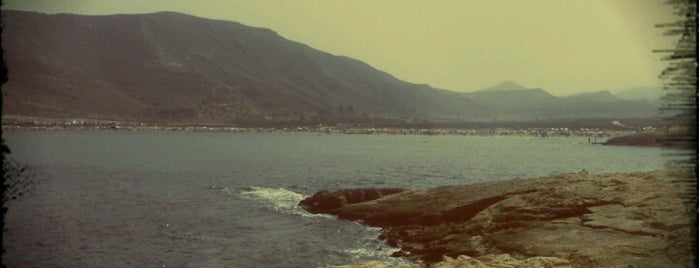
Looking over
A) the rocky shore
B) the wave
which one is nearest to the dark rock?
the rocky shore

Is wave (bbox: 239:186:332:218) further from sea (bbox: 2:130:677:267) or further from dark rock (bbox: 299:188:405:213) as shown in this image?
dark rock (bbox: 299:188:405:213)

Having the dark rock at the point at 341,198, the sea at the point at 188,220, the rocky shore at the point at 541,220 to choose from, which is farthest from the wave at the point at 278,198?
the rocky shore at the point at 541,220

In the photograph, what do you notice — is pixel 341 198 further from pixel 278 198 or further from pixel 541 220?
pixel 541 220

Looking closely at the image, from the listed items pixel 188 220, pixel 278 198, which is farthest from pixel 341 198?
pixel 188 220

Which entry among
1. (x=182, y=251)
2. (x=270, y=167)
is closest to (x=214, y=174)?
(x=270, y=167)

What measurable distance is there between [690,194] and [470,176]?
7032 centimetres

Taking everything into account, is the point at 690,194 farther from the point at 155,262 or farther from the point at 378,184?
the point at 378,184

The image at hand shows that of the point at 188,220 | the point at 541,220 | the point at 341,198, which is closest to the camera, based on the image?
the point at 541,220

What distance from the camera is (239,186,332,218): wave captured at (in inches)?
1671

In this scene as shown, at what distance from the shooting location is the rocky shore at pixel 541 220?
1605cm

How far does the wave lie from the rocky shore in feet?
7.58

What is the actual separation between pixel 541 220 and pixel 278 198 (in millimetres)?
29997

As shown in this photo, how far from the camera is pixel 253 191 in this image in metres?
56.6

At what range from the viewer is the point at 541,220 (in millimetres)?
25328
